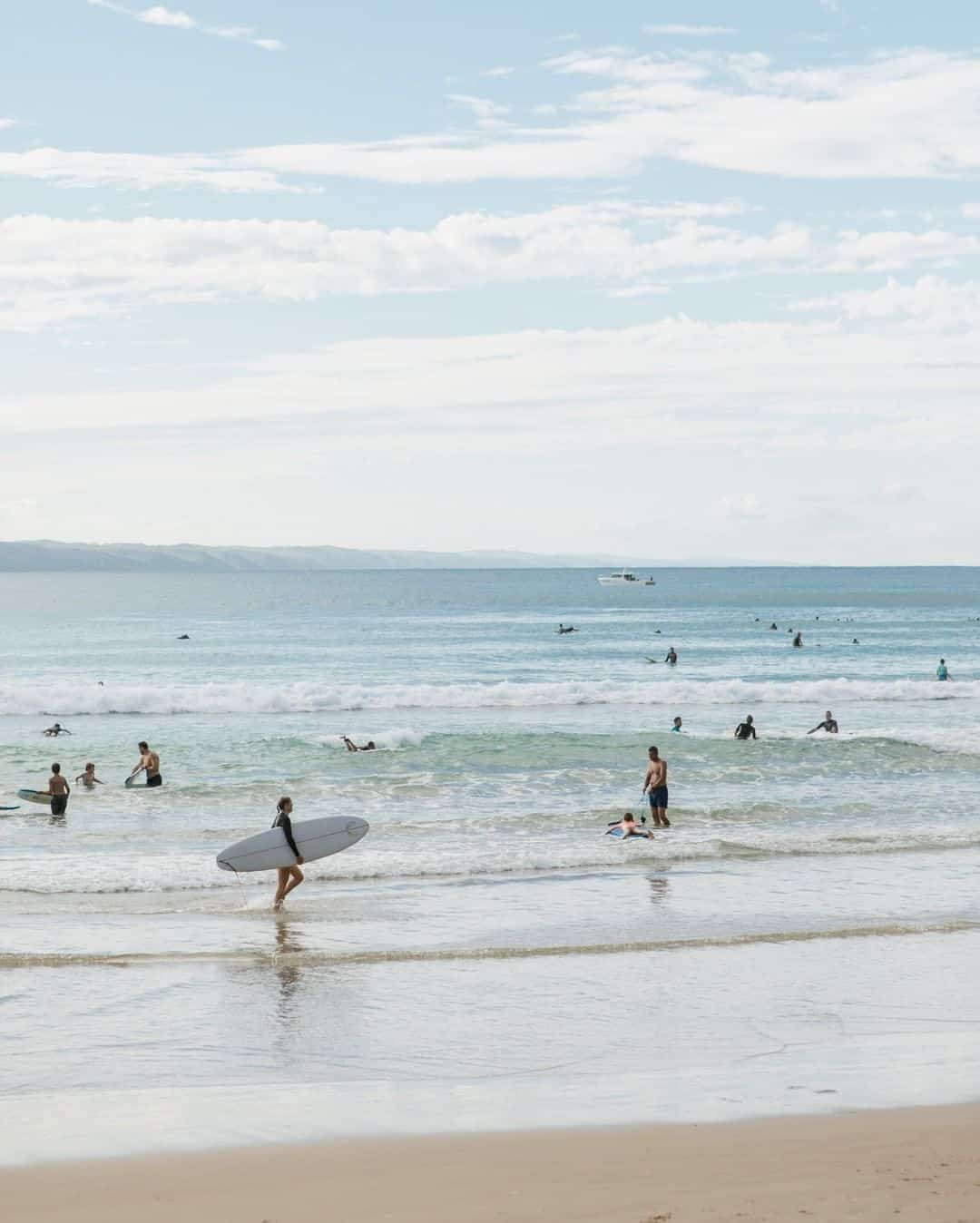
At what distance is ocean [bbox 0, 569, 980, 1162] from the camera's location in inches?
436

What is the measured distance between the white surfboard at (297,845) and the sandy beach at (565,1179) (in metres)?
10.1

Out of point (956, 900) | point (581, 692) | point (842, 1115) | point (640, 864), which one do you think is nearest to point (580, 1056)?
point (842, 1115)

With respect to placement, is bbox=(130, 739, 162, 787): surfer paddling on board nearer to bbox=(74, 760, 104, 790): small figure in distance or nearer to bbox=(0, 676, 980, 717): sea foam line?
bbox=(74, 760, 104, 790): small figure in distance

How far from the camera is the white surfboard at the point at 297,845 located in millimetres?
19603

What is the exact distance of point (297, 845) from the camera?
20.3 meters

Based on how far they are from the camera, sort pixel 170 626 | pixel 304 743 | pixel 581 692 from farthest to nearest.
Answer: pixel 170 626, pixel 581 692, pixel 304 743

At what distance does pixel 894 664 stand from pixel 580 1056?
6093 cm

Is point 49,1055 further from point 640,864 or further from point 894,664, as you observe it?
point 894,664

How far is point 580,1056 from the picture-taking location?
39.1 ft

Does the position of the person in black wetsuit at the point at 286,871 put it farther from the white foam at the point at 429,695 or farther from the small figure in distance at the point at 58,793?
the white foam at the point at 429,695

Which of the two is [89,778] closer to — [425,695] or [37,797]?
[37,797]

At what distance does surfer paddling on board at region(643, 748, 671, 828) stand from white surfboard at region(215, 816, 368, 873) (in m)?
6.30

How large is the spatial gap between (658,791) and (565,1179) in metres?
17.0

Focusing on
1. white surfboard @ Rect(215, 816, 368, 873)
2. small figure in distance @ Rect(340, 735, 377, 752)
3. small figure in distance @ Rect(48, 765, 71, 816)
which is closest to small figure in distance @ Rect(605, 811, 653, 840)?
white surfboard @ Rect(215, 816, 368, 873)
